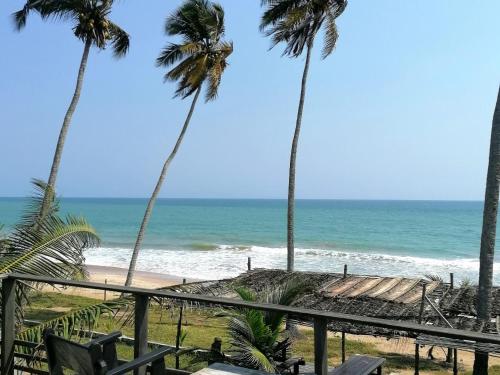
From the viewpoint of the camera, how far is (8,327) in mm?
4051

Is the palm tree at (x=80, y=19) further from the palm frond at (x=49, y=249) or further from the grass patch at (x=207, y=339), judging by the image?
the palm frond at (x=49, y=249)

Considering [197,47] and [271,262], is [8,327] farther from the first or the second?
[271,262]

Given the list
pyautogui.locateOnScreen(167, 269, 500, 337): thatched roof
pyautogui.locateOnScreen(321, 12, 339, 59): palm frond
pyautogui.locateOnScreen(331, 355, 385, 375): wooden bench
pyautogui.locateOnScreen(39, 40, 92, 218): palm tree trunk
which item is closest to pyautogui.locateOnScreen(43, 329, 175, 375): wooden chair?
pyautogui.locateOnScreen(331, 355, 385, 375): wooden bench

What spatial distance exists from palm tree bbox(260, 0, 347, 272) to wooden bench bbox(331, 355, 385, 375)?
12283mm

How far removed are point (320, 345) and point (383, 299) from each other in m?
7.59

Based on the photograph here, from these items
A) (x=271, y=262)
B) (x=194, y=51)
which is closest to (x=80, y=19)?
(x=194, y=51)

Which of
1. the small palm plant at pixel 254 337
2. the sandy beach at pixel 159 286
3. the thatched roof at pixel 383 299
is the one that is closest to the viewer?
the small palm plant at pixel 254 337

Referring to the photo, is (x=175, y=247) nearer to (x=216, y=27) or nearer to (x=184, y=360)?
(x=216, y=27)

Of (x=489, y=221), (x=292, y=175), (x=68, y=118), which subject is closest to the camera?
(x=489, y=221)

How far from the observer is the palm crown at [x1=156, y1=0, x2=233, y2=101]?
1870 centimetres

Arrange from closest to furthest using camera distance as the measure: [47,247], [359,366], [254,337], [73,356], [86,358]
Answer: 1. [86,358]
2. [73,356]
3. [359,366]
4. [47,247]
5. [254,337]

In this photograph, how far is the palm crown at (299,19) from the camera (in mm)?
16297

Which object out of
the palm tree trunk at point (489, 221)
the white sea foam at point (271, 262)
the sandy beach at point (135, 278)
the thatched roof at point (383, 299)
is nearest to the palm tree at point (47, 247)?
the thatched roof at point (383, 299)

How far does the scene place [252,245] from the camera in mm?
49500
